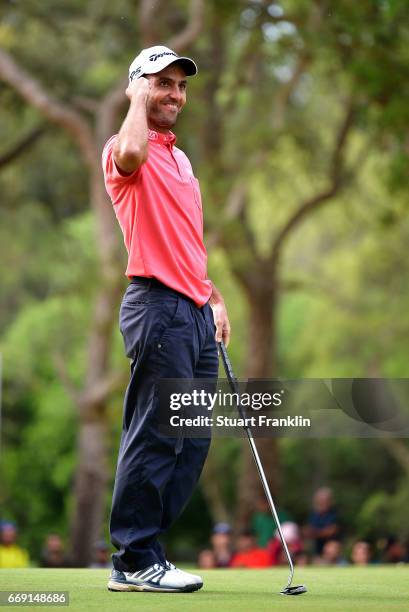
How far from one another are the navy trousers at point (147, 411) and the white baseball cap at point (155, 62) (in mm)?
842

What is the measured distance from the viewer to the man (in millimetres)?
5332

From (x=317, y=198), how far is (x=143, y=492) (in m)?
19.8

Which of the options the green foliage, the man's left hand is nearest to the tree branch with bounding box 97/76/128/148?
the green foliage

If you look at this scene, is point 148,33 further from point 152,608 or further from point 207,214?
point 152,608

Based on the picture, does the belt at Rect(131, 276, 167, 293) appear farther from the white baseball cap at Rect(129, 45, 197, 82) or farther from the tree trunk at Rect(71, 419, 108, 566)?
the tree trunk at Rect(71, 419, 108, 566)

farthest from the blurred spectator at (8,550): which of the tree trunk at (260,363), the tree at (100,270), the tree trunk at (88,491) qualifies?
the tree trunk at (260,363)

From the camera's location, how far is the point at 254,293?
26016 millimetres

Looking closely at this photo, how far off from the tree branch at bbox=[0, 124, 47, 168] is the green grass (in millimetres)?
18927

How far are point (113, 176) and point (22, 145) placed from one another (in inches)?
799

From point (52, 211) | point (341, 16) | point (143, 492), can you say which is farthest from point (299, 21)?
point (143, 492)

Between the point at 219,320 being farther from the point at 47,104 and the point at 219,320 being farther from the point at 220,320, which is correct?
the point at 47,104

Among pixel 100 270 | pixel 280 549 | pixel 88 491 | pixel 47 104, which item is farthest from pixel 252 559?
pixel 47 104

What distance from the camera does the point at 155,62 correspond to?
211 inches

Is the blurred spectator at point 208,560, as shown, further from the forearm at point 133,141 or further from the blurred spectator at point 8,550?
the forearm at point 133,141
